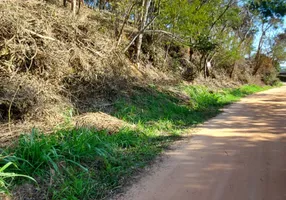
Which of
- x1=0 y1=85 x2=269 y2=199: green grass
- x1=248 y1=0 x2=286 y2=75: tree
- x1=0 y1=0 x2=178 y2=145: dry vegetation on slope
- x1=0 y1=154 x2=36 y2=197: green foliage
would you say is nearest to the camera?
x1=0 y1=154 x2=36 y2=197: green foliage

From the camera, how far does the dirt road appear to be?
2480 mm

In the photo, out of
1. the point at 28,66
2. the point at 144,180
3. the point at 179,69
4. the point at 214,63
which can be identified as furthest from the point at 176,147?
the point at 214,63

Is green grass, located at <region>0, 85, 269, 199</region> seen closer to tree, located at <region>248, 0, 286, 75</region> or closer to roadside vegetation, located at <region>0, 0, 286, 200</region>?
roadside vegetation, located at <region>0, 0, 286, 200</region>

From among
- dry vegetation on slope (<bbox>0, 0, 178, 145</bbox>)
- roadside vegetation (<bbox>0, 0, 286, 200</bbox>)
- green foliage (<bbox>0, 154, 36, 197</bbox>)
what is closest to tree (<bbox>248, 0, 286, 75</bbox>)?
roadside vegetation (<bbox>0, 0, 286, 200</bbox>)

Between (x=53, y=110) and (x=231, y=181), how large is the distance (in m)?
3.24

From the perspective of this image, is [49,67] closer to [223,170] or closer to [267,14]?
[223,170]

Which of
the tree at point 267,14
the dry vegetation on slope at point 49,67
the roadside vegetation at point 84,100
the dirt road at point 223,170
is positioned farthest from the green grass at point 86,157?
the tree at point 267,14

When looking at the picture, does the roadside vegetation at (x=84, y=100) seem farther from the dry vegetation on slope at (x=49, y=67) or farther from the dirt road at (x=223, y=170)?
the dirt road at (x=223, y=170)

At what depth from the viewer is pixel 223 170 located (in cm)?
300

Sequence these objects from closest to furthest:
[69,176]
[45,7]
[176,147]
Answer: [69,176] < [176,147] < [45,7]

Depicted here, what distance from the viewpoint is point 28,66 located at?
4.60 metres

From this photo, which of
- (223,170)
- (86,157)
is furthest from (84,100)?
(223,170)

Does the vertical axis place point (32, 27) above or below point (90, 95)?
above

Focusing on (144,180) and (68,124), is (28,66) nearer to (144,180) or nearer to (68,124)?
(68,124)
